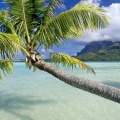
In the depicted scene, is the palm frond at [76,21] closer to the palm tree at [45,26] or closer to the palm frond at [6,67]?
the palm tree at [45,26]

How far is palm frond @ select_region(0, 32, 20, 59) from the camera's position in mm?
5655

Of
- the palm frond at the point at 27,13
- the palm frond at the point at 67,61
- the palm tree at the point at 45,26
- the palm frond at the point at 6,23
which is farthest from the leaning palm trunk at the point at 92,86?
the palm frond at the point at 27,13

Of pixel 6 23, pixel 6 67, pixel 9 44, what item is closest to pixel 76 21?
pixel 9 44

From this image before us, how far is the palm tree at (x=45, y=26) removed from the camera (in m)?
6.08

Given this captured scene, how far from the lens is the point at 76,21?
6.38 metres

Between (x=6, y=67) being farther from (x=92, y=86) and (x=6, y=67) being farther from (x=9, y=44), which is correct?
(x=92, y=86)

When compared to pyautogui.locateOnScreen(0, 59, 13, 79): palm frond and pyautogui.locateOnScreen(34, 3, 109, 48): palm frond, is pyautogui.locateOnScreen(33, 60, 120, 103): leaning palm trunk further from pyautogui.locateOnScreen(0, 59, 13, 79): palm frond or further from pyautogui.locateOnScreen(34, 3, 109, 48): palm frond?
pyautogui.locateOnScreen(0, 59, 13, 79): palm frond

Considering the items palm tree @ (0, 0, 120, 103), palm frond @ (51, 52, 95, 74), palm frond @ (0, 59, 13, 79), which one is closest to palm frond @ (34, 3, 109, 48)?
palm tree @ (0, 0, 120, 103)

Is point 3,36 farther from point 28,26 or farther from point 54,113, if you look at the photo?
point 54,113

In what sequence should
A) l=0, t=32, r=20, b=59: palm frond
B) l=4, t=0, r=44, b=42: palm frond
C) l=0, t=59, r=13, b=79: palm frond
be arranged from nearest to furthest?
l=0, t=32, r=20, b=59: palm frond
l=4, t=0, r=44, b=42: palm frond
l=0, t=59, r=13, b=79: palm frond

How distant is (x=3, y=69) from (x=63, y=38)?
6.20ft

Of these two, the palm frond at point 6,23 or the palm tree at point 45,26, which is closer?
the palm tree at point 45,26

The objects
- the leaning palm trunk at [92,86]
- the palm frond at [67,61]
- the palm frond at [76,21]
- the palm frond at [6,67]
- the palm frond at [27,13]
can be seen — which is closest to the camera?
the leaning palm trunk at [92,86]

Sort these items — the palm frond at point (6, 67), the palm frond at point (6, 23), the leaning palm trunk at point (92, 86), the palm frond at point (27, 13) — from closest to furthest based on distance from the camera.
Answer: the leaning palm trunk at point (92, 86) < the palm frond at point (6, 23) < the palm frond at point (27, 13) < the palm frond at point (6, 67)
